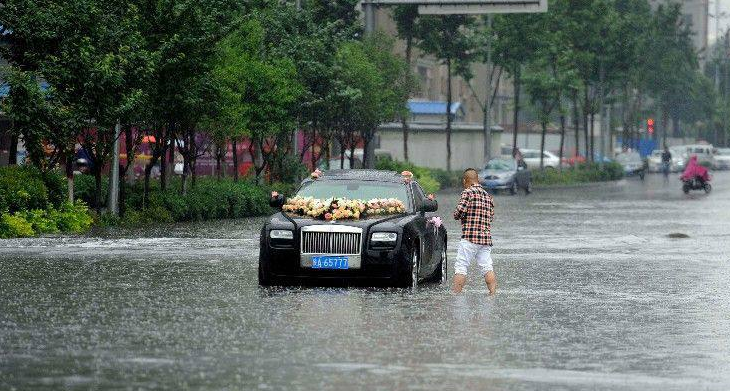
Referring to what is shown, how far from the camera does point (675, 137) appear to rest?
16000 centimetres

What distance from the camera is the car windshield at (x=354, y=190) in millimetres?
21109

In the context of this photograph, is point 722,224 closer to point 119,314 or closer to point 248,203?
point 248,203

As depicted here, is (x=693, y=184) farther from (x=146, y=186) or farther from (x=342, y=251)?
(x=342, y=251)

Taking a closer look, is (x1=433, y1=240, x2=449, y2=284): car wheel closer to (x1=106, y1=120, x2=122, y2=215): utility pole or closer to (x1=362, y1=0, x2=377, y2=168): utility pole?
(x1=106, y1=120, x2=122, y2=215): utility pole

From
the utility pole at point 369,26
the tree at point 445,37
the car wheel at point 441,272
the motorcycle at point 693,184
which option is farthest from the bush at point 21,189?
the motorcycle at point 693,184

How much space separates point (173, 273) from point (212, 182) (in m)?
22.2

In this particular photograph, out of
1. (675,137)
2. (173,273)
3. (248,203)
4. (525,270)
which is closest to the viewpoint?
Result: (173,273)

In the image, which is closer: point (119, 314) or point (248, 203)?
point (119, 314)

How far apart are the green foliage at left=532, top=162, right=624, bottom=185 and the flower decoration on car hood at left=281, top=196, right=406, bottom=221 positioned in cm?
5932

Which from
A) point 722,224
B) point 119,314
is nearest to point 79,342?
point 119,314

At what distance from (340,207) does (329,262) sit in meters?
0.91

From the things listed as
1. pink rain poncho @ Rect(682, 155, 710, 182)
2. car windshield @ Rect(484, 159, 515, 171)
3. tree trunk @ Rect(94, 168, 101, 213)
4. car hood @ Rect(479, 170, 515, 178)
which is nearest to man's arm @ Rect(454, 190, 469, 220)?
tree trunk @ Rect(94, 168, 101, 213)

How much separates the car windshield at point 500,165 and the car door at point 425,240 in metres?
46.6

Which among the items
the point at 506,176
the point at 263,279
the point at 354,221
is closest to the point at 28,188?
the point at 263,279
